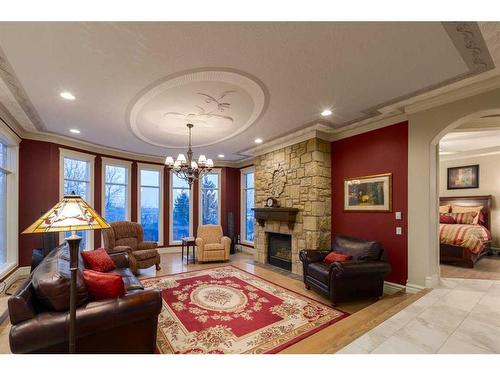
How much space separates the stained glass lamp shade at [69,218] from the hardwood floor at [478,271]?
5296 millimetres

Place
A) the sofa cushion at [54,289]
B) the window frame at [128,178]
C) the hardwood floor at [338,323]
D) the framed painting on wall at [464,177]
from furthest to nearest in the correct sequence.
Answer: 1. the framed painting on wall at [464,177]
2. the window frame at [128,178]
3. the hardwood floor at [338,323]
4. the sofa cushion at [54,289]

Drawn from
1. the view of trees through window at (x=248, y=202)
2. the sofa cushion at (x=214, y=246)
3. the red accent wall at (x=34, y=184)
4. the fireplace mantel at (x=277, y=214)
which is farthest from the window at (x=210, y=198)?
the red accent wall at (x=34, y=184)

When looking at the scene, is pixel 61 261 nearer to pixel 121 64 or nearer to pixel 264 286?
pixel 121 64

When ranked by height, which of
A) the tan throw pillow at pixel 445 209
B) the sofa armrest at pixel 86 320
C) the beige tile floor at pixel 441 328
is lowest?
the beige tile floor at pixel 441 328

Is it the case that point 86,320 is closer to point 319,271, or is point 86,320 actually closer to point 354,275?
point 319,271

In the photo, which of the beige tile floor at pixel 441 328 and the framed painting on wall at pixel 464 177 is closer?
the beige tile floor at pixel 441 328

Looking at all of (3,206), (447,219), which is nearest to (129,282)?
(3,206)

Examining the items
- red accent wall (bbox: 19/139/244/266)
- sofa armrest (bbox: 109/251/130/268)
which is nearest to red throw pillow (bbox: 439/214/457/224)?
sofa armrest (bbox: 109/251/130/268)

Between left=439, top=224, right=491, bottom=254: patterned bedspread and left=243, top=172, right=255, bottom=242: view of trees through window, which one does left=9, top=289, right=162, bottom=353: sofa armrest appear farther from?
left=439, top=224, right=491, bottom=254: patterned bedspread

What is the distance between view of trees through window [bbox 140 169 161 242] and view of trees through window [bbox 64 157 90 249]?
1.40 metres

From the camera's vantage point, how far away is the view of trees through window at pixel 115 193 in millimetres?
6062

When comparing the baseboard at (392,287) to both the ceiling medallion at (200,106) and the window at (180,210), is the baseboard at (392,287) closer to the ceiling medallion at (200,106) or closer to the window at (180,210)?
the ceiling medallion at (200,106)
